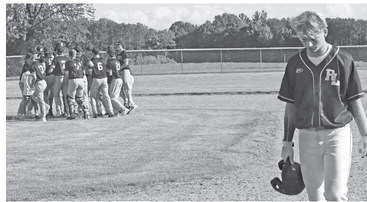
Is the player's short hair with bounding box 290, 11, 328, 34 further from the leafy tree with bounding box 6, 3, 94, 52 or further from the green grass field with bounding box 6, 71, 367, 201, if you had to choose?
the leafy tree with bounding box 6, 3, 94, 52

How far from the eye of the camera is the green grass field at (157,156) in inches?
338

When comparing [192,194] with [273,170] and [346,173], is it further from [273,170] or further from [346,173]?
[346,173]

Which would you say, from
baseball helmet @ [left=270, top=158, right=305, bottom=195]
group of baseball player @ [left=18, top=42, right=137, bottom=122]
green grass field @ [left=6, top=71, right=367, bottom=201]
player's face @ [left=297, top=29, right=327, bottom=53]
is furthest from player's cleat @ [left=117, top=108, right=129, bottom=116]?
player's face @ [left=297, top=29, right=327, bottom=53]

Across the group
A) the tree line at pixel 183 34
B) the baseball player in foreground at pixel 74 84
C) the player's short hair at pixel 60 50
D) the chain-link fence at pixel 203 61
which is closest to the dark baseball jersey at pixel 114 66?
the baseball player in foreground at pixel 74 84

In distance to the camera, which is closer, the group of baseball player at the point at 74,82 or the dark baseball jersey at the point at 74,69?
the dark baseball jersey at the point at 74,69

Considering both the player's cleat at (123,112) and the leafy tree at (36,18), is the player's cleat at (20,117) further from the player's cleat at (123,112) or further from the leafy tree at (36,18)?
the leafy tree at (36,18)

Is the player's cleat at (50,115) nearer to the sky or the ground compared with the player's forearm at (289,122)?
nearer to the ground

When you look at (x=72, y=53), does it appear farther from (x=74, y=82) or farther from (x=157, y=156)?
(x=157, y=156)

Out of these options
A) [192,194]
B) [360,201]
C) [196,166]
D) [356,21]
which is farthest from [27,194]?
[356,21]

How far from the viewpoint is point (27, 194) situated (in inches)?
340

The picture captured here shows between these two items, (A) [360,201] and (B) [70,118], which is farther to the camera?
(B) [70,118]

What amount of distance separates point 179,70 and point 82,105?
23.3 m

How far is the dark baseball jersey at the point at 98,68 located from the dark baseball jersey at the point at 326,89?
39.5ft

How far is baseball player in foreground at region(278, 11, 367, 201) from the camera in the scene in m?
5.16
